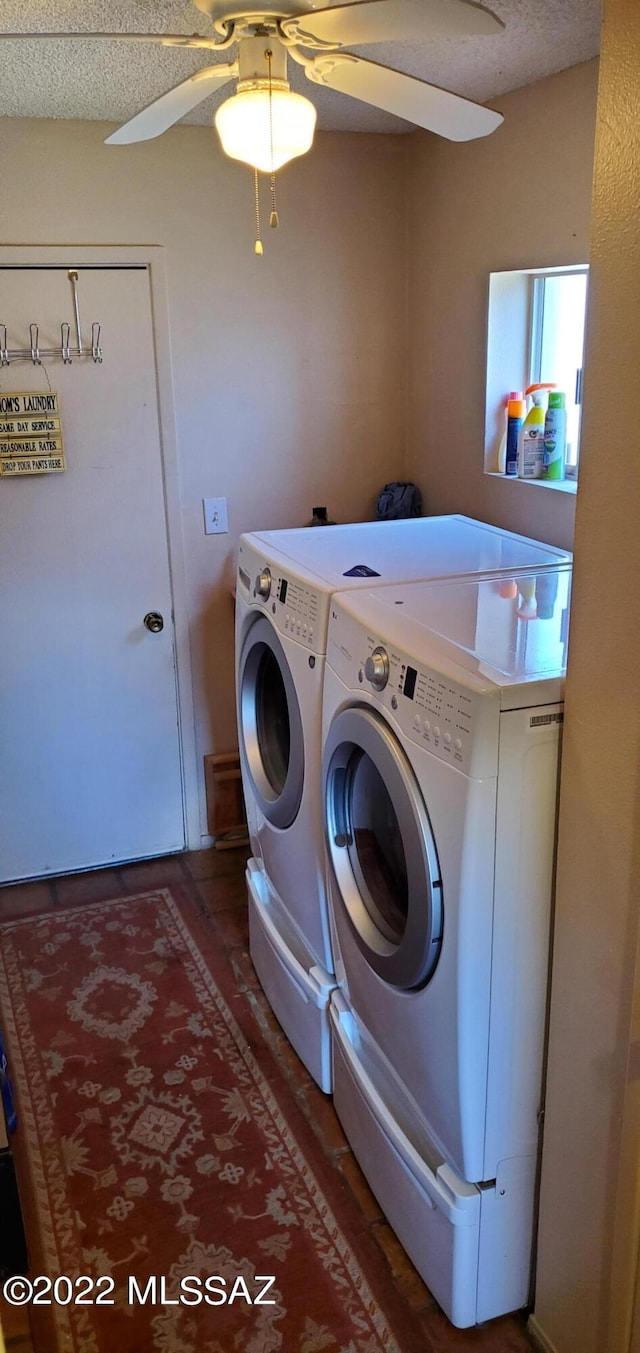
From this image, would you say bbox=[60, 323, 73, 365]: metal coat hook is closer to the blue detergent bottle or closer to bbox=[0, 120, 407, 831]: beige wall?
bbox=[0, 120, 407, 831]: beige wall

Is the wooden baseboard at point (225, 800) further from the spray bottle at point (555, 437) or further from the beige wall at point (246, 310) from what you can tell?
the spray bottle at point (555, 437)

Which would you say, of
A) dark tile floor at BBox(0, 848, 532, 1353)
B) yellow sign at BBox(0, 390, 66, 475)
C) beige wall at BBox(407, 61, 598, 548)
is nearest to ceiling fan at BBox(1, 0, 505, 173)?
beige wall at BBox(407, 61, 598, 548)

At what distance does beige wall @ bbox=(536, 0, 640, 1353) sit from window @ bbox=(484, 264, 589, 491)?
4.43 ft

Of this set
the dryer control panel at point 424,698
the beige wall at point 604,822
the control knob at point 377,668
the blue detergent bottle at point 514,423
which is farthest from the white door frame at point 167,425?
the beige wall at point 604,822

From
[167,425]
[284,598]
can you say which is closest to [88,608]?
[167,425]

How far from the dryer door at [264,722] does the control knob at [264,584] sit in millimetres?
52

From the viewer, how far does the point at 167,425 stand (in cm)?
301

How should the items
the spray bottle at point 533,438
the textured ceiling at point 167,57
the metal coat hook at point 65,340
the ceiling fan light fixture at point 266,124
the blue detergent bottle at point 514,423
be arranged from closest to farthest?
1. the ceiling fan light fixture at point 266,124
2. the textured ceiling at point 167,57
3. the spray bottle at point 533,438
4. the blue detergent bottle at point 514,423
5. the metal coat hook at point 65,340

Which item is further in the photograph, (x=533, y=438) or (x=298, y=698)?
(x=533, y=438)

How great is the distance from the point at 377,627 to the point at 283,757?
785 millimetres

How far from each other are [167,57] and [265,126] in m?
Answer: 0.79

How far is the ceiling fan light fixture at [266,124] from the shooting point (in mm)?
1554

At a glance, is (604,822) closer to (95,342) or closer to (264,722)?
(264,722)

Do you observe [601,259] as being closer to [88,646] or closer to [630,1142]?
[630,1142]
